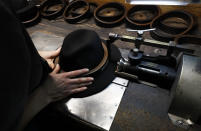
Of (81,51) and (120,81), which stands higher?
(81,51)

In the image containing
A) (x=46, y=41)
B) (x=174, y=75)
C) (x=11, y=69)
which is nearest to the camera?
(x=11, y=69)

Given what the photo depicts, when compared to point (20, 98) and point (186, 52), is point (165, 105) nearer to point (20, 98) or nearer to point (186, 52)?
point (186, 52)

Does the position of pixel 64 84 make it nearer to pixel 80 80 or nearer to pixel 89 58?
pixel 80 80

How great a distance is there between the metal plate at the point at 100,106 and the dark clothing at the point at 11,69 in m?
0.35

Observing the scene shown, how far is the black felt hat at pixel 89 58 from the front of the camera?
2.95ft

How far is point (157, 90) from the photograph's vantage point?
35.4 inches

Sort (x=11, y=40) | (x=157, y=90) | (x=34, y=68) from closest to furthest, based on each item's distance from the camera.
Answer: (x=11, y=40) → (x=34, y=68) → (x=157, y=90)

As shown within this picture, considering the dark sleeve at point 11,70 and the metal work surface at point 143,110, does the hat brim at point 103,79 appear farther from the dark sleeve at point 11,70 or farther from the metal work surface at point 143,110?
the dark sleeve at point 11,70

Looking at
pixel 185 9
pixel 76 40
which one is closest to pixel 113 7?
pixel 185 9

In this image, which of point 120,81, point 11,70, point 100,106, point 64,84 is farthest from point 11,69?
point 120,81

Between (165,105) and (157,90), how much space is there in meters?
0.11

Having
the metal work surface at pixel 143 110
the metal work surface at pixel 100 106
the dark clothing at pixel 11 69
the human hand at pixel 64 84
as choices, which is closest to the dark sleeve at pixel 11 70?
the dark clothing at pixel 11 69

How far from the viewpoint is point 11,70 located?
22.7 inches

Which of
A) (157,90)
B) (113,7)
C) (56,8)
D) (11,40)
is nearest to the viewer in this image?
(11,40)
